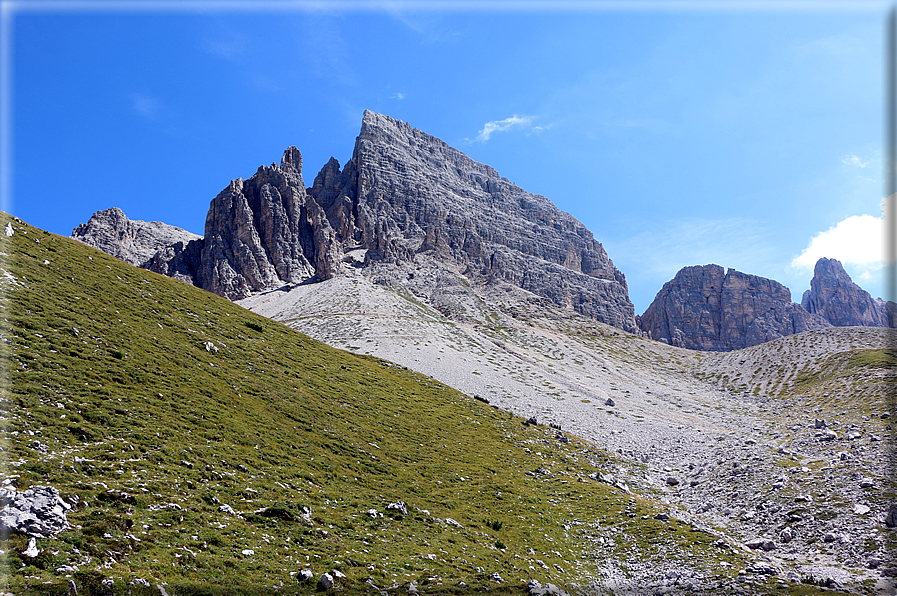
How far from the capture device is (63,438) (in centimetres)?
1666

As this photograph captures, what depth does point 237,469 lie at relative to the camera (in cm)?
2058

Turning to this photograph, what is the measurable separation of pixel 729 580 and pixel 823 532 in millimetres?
9058

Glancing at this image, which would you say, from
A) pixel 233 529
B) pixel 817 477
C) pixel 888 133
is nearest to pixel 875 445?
pixel 817 477

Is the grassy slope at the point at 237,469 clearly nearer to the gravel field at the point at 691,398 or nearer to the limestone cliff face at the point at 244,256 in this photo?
the gravel field at the point at 691,398

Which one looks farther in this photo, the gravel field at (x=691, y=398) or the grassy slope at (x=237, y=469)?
the gravel field at (x=691, y=398)

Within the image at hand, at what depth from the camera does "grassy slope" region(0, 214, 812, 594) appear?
46.0 ft

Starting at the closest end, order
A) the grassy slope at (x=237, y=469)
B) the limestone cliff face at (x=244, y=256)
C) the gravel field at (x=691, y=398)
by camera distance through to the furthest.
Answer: the grassy slope at (x=237, y=469) → the gravel field at (x=691, y=398) → the limestone cliff face at (x=244, y=256)

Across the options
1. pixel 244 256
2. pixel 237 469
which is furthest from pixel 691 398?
pixel 244 256

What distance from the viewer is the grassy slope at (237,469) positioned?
14.0 metres

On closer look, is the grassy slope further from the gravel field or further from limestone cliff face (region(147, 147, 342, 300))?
limestone cliff face (region(147, 147, 342, 300))

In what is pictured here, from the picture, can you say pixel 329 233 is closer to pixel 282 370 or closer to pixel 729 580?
pixel 282 370

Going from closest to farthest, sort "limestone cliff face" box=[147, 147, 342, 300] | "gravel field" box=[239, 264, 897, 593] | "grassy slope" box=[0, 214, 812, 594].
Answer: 1. "grassy slope" box=[0, 214, 812, 594]
2. "gravel field" box=[239, 264, 897, 593]
3. "limestone cliff face" box=[147, 147, 342, 300]

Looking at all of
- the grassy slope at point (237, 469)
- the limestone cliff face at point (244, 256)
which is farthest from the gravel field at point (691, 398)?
the limestone cliff face at point (244, 256)

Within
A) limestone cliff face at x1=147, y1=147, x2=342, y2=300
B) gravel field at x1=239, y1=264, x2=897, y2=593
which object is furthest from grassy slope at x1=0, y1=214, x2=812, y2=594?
limestone cliff face at x1=147, y1=147, x2=342, y2=300
